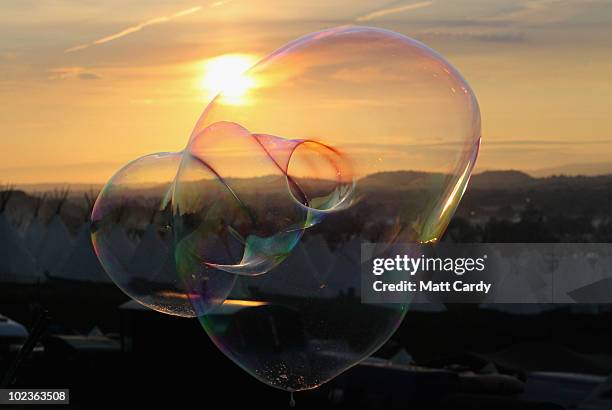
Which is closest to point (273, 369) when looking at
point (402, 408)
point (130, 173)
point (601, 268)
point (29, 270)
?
point (130, 173)

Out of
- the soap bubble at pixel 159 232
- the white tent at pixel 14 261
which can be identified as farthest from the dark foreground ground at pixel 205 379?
the white tent at pixel 14 261

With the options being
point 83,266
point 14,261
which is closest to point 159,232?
point 14,261

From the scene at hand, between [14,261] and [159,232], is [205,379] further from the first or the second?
[14,261]

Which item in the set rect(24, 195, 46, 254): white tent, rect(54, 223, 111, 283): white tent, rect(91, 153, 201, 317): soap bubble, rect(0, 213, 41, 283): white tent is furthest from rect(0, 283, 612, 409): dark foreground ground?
rect(24, 195, 46, 254): white tent

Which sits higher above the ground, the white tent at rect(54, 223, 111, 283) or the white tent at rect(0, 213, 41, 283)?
the white tent at rect(0, 213, 41, 283)

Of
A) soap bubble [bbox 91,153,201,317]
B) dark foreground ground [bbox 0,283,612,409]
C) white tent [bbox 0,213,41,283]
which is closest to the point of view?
soap bubble [bbox 91,153,201,317]

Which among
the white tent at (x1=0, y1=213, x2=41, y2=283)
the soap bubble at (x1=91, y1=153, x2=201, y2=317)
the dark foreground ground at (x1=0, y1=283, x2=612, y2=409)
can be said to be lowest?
the white tent at (x1=0, y1=213, x2=41, y2=283)

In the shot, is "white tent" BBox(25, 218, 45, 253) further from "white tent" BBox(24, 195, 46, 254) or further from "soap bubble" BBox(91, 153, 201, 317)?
"soap bubble" BBox(91, 153, 201, 317)

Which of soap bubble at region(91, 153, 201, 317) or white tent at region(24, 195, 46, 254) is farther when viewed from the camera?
white tent at region(24, 195, 46, 254)

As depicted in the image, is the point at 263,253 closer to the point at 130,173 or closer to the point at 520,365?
the point at 130,173
